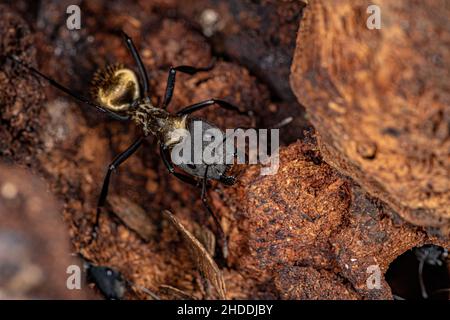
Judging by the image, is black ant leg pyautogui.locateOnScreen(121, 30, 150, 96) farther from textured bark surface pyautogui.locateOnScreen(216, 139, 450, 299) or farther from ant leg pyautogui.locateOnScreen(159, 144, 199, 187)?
textured bark surface pyautogui.locateOnScreen(216, 139, 450, 299)


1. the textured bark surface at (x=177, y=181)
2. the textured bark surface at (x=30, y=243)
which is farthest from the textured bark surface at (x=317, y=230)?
the textured bark surface at (x=30, y=243)

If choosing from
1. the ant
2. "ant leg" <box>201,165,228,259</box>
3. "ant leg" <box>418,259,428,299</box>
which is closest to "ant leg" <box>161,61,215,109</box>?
the ant

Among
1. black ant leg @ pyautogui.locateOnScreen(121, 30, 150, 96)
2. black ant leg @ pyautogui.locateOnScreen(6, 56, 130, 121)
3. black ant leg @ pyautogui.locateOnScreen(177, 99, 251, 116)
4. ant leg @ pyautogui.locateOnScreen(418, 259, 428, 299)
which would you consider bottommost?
ant leg @ pyautogui.locateOnScreen(418, 259, 428, 299)

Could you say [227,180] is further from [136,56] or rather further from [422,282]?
[422,282]

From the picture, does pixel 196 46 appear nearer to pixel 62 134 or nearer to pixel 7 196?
pixel 62 134

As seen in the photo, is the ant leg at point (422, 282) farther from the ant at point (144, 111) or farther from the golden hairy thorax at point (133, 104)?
the golden hairy thorax at point (133, 104)

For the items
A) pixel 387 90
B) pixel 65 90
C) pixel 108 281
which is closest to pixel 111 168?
pixel 65 90

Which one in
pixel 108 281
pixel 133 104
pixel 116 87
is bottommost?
pixel 108 281
